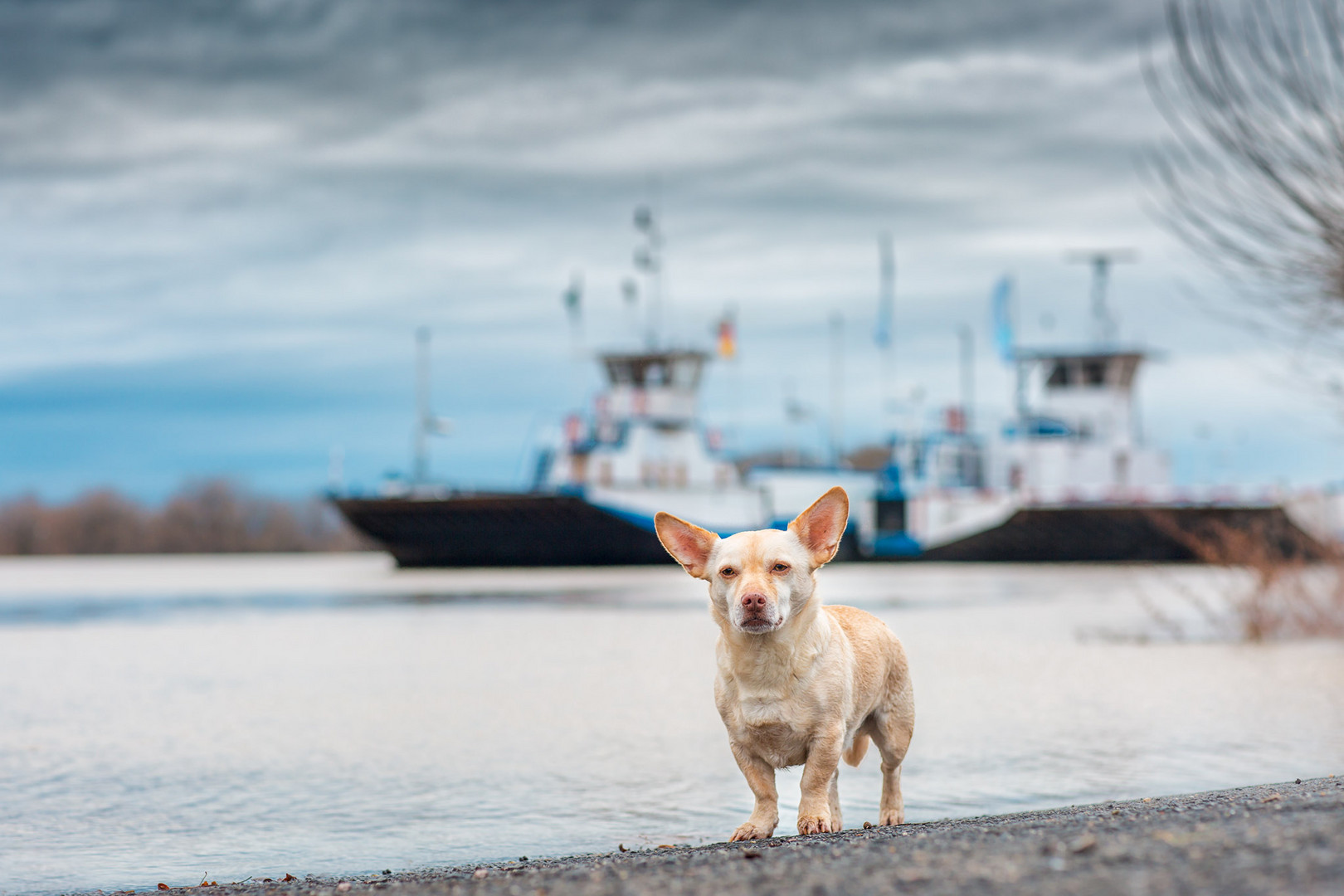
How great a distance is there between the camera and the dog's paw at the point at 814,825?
5445 millimetres

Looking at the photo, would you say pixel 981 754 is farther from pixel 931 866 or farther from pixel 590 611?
pixel 590 611

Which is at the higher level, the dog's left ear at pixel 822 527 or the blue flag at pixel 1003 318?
the blue flag at pixel 1003 318

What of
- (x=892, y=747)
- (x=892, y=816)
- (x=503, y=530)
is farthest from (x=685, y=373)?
(x=892, y=816)

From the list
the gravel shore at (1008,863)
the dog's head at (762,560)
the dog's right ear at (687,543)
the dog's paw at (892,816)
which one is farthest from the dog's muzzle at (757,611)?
the dog's paw at (892,816)

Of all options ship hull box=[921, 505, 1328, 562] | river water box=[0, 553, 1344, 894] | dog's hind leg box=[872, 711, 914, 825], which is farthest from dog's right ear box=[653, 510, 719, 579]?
ship hull box=[921, 505, 1328, 562]

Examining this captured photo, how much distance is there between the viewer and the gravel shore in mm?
3490

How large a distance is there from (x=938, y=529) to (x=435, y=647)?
41.0m

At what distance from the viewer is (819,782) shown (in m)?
5.50

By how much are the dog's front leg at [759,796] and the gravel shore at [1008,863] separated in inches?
2.9

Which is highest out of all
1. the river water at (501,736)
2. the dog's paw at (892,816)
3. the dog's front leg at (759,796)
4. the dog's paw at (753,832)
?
the dog's front leg at (759,796)

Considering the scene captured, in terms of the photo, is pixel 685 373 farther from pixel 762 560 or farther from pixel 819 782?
pixel 762 560

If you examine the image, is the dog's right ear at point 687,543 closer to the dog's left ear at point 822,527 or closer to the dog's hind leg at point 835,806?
the dog's left ear at point 822,527

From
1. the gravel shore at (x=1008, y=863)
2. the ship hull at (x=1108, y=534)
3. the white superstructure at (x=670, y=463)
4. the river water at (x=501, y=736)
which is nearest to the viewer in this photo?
the gravel shore at (x=1008, y=863)

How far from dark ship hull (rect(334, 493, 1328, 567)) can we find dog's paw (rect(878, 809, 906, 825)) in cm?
4540
